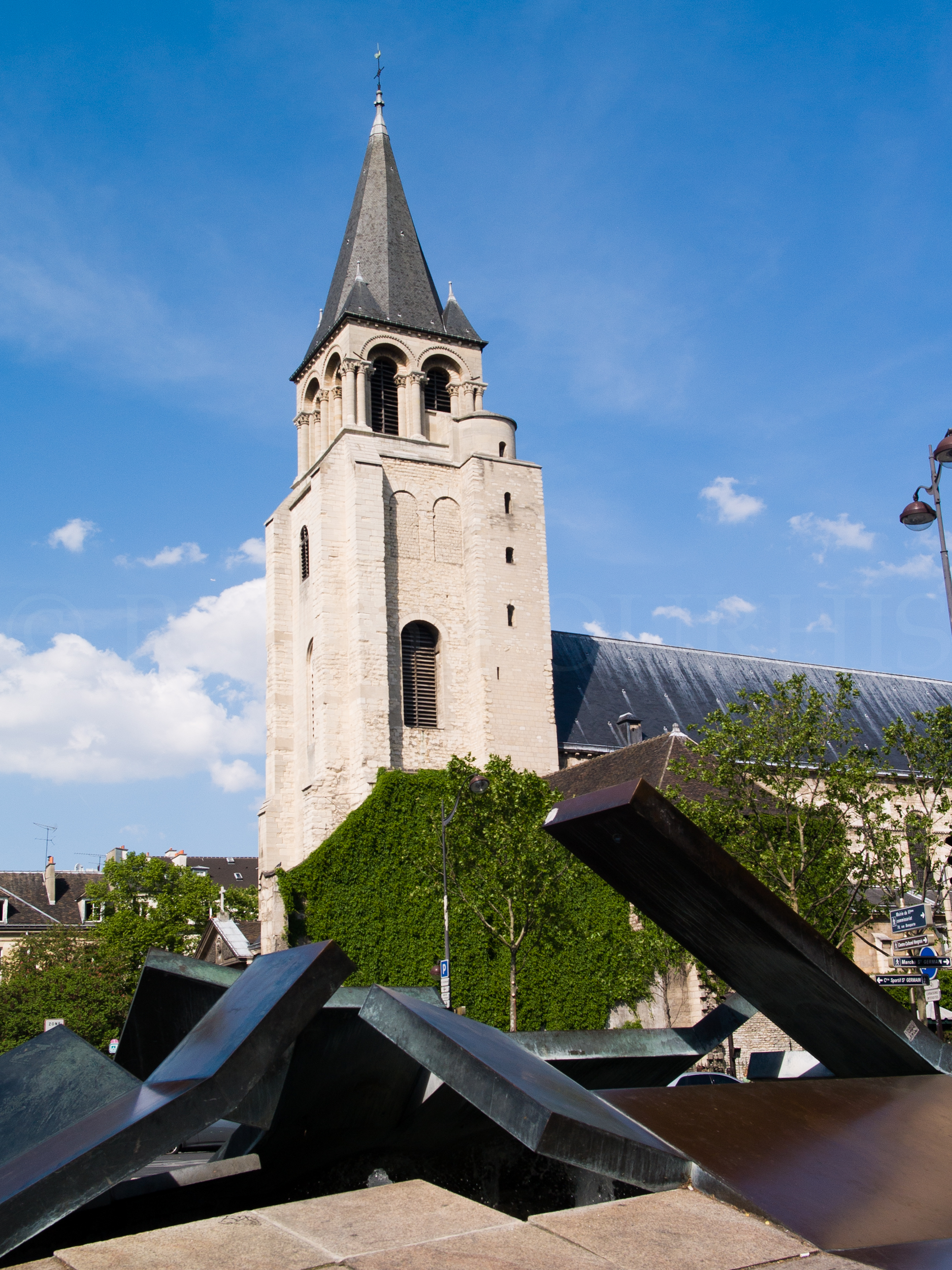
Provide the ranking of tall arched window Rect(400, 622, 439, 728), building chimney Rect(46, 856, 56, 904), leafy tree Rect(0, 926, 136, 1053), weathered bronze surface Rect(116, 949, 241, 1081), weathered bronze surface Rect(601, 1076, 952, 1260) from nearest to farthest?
1. weathered bronze surface Rect(601, 1076, 952, 1260)
2. weathered bronze surface Rect(116, 949, 241, 1081)
3. tall arched window Rect(400, 622, 439, 728)
4. leafy tree Rect(0, 926, 136, 1053)
5. building chimney Rect(46, 856, 56, 904)

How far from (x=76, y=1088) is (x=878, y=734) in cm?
4638

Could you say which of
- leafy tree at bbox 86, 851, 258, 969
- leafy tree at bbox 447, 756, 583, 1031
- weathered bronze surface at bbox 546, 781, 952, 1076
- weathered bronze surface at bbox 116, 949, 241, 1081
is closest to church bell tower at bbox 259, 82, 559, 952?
leafy tree at bbox 86, 851, 258, 969

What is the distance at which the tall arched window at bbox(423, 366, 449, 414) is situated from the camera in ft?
146

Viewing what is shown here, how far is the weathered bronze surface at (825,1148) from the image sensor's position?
159 inches

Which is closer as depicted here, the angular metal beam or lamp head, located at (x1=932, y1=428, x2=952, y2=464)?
the angular metal beam

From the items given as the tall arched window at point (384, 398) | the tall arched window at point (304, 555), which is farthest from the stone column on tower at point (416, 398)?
the tall arched window at point (304, 555)

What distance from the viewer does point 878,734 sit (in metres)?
47.4

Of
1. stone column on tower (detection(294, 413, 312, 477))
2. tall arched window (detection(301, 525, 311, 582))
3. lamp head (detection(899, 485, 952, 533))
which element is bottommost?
lamp head (detection(899, 485, 952, 533))

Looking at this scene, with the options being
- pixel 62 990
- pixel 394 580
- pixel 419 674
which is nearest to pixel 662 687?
pixel 419 674

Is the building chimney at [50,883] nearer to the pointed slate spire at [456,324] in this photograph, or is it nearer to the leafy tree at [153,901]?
the leafy tree at [153,901]

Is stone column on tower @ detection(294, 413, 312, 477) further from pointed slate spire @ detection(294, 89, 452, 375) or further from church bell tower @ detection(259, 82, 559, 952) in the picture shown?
pointed slate spire @ detection(294, 89, 452, 375)

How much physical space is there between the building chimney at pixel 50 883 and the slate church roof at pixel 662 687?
3108 centimetres

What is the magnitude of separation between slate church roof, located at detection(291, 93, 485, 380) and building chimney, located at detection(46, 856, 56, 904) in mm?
29759

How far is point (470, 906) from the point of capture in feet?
87.4
